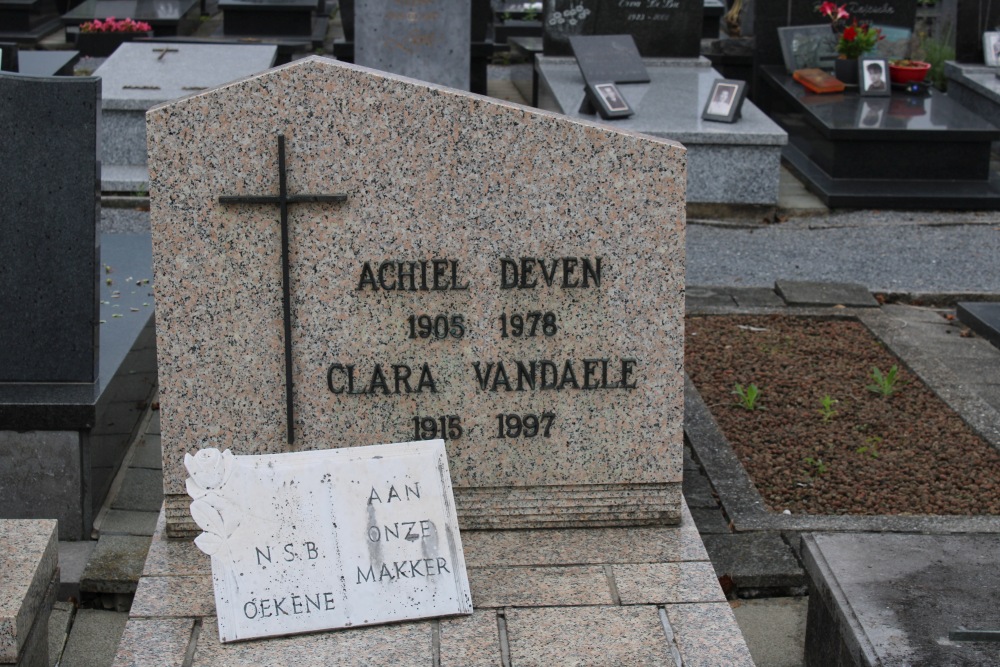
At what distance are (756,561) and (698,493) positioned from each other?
0.57 meters

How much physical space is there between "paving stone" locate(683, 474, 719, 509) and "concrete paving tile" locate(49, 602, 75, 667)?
7.17 feet

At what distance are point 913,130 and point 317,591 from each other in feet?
23.4

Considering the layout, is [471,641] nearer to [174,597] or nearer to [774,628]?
[174,597]

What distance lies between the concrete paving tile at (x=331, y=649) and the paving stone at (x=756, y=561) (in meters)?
1.29

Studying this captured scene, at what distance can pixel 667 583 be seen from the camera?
11.7 feet

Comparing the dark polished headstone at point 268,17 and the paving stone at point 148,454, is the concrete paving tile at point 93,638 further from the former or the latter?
the dark polished headstone at point 268,17

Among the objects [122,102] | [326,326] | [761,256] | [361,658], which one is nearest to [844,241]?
[761,256]

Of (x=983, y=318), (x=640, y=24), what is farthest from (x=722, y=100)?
(x=983, y=318)

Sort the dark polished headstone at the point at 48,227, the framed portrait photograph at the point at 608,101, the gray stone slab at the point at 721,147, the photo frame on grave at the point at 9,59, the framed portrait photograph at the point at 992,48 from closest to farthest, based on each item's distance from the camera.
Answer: the dark polished headstone at the point at 48,227 < the photo frame on grave at the point at 9,59 < the gray stone slab at the point at 721,147 < the framed portrait photograph at the point at 608,101 < the framed portrait photograph at the point at 992,48

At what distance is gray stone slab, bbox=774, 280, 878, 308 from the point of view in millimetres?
7086

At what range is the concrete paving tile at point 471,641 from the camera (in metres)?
3.18

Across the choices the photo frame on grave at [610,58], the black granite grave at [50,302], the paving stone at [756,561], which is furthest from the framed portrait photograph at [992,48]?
the black granite grave at [50,302]

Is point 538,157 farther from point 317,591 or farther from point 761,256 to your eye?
point 761,256

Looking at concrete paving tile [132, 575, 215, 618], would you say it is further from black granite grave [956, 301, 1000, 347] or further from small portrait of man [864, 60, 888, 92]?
small portrait of man [864, 60, 888, 92]
